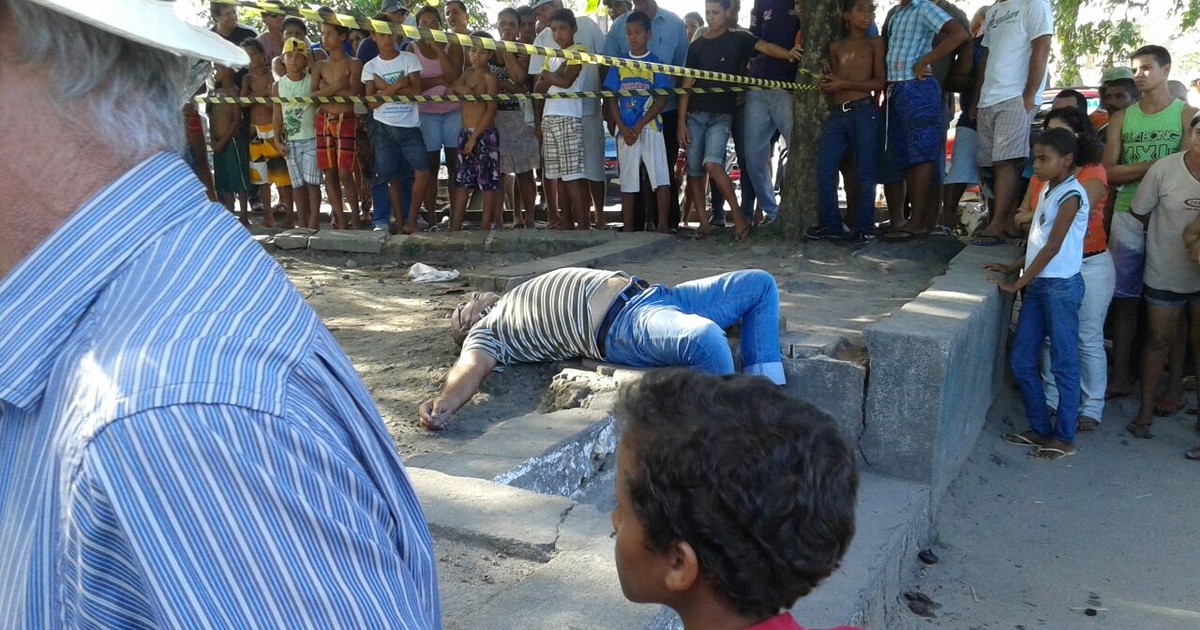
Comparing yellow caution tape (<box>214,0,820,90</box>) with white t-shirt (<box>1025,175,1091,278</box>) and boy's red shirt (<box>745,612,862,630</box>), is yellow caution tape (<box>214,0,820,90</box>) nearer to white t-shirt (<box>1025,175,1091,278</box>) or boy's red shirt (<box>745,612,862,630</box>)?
white t-shirt (<box>1025,175,1091,278</box>)

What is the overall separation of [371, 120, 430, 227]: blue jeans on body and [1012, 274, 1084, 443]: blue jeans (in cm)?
539

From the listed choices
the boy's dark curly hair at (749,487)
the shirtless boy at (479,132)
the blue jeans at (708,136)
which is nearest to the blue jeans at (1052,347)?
the blue jeans at (708,136)

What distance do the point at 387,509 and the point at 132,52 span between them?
556 mm

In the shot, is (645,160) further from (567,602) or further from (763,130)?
(567,602)

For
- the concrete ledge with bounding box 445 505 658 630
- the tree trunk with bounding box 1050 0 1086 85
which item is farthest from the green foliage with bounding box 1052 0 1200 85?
the concrete ledge with bounding box 445 505 658 630

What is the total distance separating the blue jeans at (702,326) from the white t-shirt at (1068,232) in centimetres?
178

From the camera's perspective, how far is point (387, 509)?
→ 1.03 m

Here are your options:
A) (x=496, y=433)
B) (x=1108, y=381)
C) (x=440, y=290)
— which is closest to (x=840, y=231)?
(x=1108, y=381)

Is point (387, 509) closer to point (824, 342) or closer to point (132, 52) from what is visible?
point (132, 52)

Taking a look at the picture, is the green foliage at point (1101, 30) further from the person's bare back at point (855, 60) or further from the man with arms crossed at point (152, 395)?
the man with arms crossed at point (152, 395)

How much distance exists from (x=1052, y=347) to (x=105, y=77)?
5.22 m

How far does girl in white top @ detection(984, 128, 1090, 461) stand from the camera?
5.05m

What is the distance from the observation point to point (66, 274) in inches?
36.7

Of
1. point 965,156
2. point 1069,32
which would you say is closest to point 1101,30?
point 1069,32
